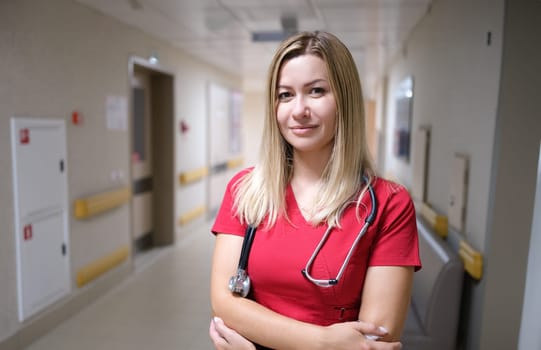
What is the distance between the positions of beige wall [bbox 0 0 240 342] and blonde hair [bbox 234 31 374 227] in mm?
2221

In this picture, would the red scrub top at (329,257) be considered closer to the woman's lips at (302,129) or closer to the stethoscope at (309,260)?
the stethoscope at (309,260)

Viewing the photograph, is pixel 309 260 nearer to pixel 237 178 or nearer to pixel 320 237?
pixel 320 237

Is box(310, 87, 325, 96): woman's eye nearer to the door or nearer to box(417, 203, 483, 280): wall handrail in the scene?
box(417, 203, 483, 280): wall handrail

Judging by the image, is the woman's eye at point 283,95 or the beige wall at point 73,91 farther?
the beige wall at point 73,91

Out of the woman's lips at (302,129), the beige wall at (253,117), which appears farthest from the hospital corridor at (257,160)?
the beige wall at (253,117)

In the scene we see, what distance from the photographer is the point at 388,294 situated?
113 cm

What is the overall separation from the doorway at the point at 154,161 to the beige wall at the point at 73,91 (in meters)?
0.47

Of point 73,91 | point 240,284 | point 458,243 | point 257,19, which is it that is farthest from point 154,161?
point 240,284

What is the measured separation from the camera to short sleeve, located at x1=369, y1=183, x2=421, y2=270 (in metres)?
1.14

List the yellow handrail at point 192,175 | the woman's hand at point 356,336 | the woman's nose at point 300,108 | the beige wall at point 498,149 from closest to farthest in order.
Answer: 1. the woman's hand at point 356,336
2. the woman's nose at point 300,108
3. the beige wall at point 498,149
4. the yellow handrail at point 192,175

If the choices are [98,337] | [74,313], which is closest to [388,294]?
[98,337]

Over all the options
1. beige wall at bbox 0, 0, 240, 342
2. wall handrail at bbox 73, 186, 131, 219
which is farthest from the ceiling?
wall handrail at bbox 73, 186, 131, 219

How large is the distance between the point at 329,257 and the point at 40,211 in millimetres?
2677

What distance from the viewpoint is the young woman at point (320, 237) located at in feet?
3.73
